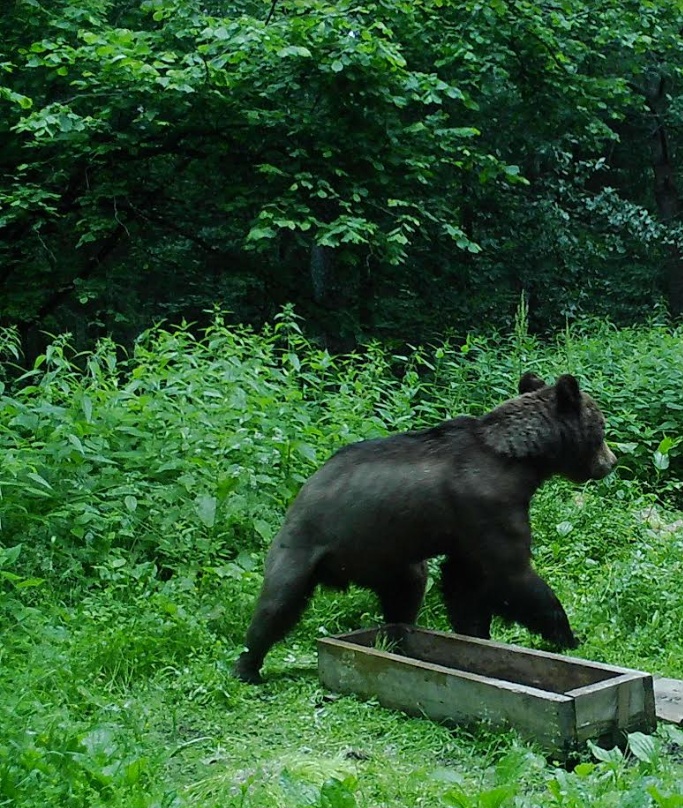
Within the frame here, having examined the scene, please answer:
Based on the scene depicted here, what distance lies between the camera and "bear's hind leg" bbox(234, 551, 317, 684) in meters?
5.55

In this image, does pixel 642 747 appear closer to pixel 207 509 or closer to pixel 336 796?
pixel 336 796

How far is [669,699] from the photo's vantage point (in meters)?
4.82

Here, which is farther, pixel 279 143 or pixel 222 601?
pixel 279 143

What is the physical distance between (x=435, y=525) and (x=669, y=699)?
1.45 metres

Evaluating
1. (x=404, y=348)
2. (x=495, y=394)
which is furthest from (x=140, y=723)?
(x=404, y=348)

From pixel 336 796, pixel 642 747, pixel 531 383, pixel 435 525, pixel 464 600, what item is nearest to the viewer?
pixel 336 796

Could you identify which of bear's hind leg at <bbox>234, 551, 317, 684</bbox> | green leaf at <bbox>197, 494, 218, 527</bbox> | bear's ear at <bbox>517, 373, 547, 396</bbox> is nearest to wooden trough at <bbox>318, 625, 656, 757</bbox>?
bear's hind leg at <bbox>234, 551, 317, 684</bbox>

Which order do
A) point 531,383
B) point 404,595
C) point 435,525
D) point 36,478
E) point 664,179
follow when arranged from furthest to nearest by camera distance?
point 664,179
point 531,383
point 36,478
point 404,595
point 435,525

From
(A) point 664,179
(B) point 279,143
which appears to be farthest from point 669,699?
(A) point 664,179

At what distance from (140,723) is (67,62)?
9.52 meters

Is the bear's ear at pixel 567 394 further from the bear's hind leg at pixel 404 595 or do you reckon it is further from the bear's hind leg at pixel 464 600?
the bear's hind leg at pixel 404 595

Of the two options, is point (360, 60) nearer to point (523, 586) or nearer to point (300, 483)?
point (300, 483)

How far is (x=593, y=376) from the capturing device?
11094 mm

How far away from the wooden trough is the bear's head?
3.74 feet
